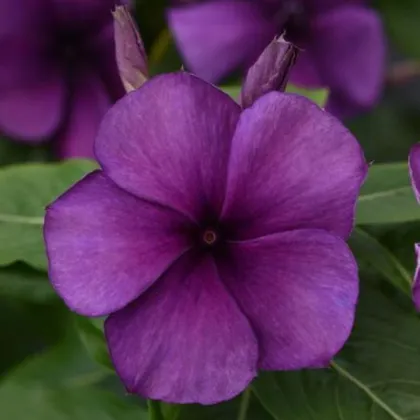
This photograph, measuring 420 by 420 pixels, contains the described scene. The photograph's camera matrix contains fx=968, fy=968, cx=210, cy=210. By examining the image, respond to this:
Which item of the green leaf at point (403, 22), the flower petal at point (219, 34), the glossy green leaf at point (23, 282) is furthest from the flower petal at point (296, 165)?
the green leaf at point (403, 22)

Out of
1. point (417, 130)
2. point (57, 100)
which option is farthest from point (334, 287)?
point (417, 130)

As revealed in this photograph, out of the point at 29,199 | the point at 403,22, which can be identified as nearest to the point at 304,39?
the point at 403,22

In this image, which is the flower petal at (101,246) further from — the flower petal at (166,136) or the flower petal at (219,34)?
the flower petal at (219,34)

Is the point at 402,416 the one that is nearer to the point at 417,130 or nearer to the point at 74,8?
the point at 74,8

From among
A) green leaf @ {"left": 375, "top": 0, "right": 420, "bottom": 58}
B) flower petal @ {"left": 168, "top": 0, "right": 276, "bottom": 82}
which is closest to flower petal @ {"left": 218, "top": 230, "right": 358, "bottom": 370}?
flower petal @ {"left": 168, "top": 0, "right": 276, "bottom": 82}

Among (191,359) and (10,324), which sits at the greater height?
(191,359)

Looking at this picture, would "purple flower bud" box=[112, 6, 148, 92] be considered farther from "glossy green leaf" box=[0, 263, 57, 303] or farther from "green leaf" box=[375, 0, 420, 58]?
"green leaf" box=[375, 0, 420, 58]

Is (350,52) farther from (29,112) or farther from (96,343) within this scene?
(96,343)
